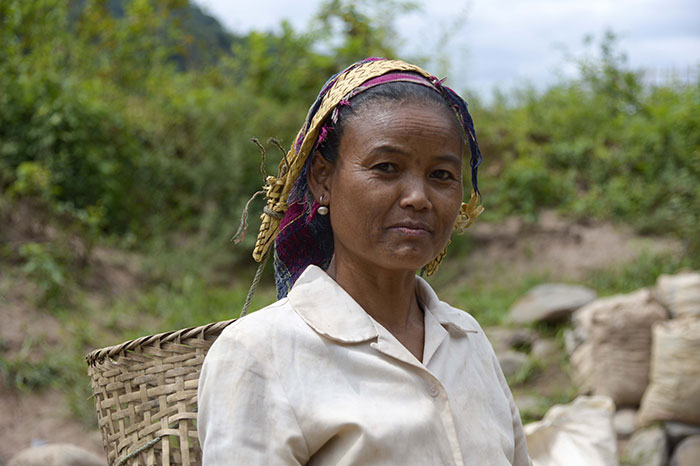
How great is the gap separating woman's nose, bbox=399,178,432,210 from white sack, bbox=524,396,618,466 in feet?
4.25

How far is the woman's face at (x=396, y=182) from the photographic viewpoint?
1.53 metres

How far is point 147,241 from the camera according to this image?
6.90 metres

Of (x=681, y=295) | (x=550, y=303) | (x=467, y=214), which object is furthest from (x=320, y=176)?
(x=550, y=303)

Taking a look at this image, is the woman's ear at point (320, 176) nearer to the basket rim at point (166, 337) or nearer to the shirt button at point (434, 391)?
the basket rim at point (166, 337)

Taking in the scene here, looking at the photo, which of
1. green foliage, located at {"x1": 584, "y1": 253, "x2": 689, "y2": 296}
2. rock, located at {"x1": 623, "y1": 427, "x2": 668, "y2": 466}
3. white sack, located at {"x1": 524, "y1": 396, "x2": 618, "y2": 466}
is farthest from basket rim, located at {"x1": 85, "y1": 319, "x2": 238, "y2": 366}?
green foliage, located at {"x1": 584, "y1": 253, "x2": 689, "y2": 296}

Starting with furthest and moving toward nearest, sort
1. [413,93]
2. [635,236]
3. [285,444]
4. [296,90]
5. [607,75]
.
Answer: [607,75], [296,90], [635,236], [413,93], [285,444]

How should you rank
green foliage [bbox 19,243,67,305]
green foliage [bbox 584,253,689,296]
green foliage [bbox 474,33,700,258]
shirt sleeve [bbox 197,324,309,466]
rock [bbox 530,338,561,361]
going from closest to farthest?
shirt sleeve [bbox 197,324,309,466] < green foliage [bbox 19,243,67,305] < rock [bbox 530,338,561,361] < green foliage [bbox 584,253,689,296] < green foliage [bbox 474,33,700,258]

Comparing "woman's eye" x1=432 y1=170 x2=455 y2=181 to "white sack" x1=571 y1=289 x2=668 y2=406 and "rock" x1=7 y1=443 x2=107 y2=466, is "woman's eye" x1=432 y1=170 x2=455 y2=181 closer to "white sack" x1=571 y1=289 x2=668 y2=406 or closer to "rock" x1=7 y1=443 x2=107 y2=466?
"rock" x1=7 y1=443 x2=107 y2=466

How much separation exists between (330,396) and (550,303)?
4704 millimetres

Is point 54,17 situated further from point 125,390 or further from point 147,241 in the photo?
point 125,390

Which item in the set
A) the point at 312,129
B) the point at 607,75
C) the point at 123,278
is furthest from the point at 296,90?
the point at 312,129

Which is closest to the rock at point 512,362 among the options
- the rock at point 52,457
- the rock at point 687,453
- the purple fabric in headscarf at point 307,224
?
the rock at point 687,453

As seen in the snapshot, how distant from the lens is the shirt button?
1542mm

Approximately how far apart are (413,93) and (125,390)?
1017 mm
